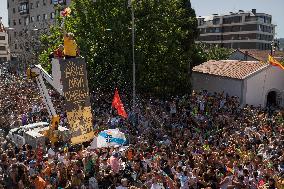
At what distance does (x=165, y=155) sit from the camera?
1552 cm

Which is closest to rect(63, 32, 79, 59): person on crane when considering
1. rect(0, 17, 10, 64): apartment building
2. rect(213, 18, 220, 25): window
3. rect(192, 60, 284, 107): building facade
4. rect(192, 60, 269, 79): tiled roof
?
rect(192, 60, 284, 107): building facade

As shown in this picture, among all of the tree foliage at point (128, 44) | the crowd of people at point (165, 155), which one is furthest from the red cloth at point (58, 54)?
the tree foliage at point (128, 44)

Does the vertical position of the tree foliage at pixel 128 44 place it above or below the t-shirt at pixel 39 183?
above

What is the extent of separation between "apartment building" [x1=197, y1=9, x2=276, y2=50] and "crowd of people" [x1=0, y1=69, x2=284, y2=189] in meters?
65.0

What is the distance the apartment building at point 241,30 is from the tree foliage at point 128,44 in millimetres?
58578

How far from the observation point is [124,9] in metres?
30.2

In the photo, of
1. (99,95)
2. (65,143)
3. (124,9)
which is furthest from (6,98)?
(65,143)

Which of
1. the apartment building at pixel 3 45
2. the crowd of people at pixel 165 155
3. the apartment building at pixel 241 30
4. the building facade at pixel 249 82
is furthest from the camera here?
the apartment building at pixel 241 30

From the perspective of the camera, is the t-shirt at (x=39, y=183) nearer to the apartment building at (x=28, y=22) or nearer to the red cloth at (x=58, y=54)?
the red cloth at (x=58, y=54)

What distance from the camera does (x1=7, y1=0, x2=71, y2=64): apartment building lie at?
6706 cm

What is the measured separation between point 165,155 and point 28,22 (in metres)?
68.5

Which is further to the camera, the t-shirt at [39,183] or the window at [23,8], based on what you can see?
the window at [23,8]

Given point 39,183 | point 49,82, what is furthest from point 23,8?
point 39,183

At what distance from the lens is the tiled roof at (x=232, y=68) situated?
106 ft
